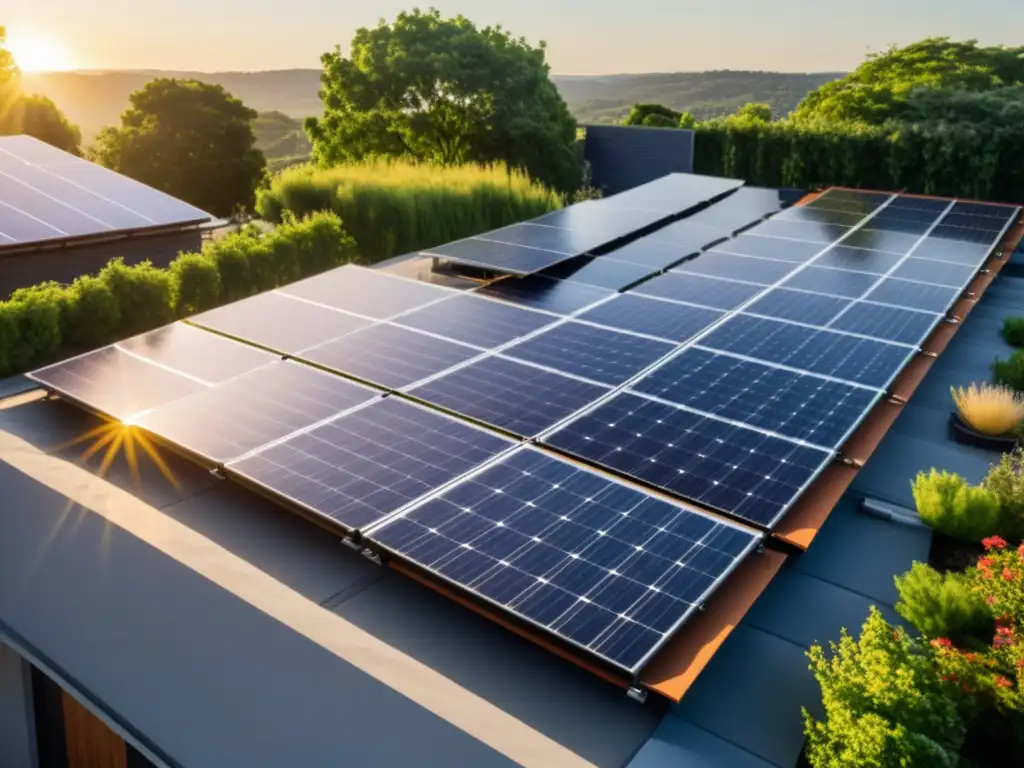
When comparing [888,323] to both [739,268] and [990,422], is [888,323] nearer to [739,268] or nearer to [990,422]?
[990,422]

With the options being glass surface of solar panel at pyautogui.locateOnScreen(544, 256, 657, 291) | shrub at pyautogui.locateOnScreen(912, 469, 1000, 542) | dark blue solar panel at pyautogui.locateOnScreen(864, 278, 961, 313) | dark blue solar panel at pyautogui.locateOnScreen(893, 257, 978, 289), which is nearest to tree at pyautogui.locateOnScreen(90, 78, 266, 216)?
glass surface of solar panel at pyautogui.locateOnScreen(544, 256, 657, 291)

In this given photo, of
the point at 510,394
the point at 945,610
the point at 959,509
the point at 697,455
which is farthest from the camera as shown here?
the point at 510,394

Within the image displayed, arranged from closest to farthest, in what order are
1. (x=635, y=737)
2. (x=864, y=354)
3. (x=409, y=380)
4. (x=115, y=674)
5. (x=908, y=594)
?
(x=635, y=737), (x=908, y=594), (x=115, y=674), (x=409, y=380), (x=864, y=354)

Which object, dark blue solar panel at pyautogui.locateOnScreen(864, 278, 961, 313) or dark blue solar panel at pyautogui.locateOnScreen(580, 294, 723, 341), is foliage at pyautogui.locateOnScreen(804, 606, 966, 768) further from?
dark blue solar panel at pyautogui.locateOnScreen(864, 278, 961, 313)

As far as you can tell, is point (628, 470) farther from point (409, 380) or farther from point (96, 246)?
point (96, 246)

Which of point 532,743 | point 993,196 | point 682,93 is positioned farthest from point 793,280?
point 682,93

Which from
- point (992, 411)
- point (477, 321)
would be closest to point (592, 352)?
point (477, 321)
